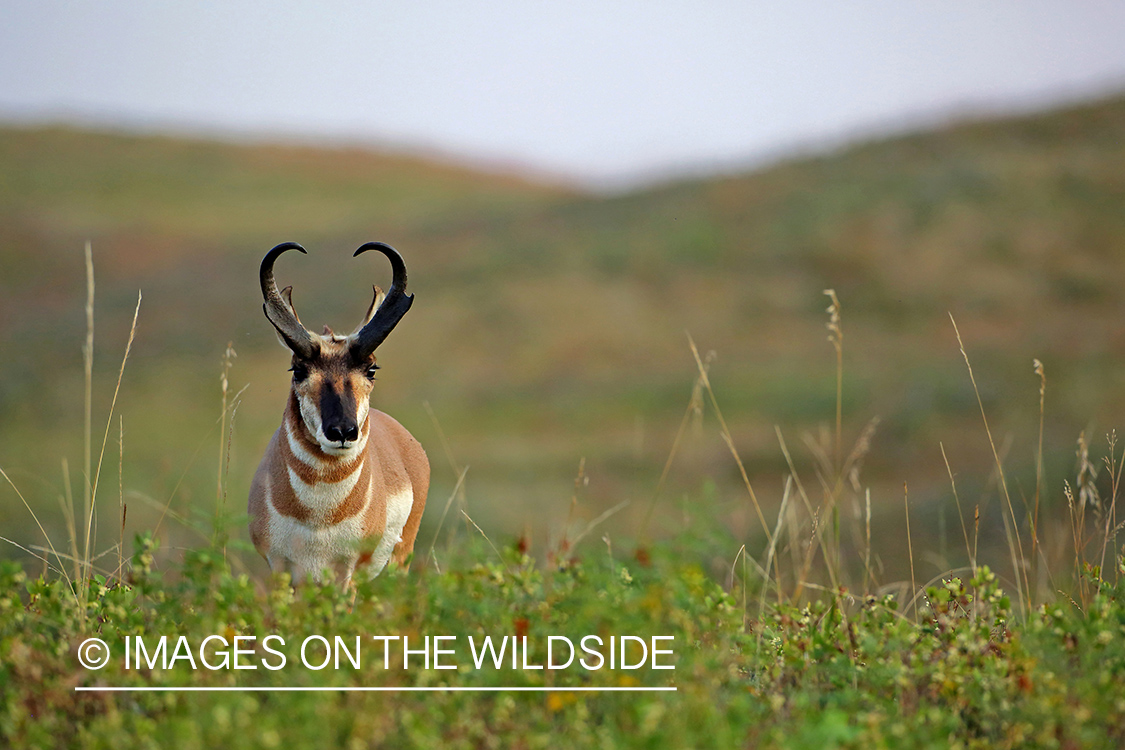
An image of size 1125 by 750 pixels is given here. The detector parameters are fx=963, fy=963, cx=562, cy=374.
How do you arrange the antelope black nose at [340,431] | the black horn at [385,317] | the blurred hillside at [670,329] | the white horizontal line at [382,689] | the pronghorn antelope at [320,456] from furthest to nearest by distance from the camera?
the blurred hillside at [670,329]
the black horn at [385,317]
the pronghorn antelope at [320,456]
the antelope black nose at [340,431]
the white horizontal line at [382,689]

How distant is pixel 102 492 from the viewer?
850 inches

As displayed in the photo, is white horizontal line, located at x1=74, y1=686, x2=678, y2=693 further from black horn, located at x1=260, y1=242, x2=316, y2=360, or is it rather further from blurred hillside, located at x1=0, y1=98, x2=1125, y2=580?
blurred hillside, located at x1=0, y1=98, x2=1125, y2=580

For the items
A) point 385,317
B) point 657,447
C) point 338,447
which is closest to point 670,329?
point 657,447

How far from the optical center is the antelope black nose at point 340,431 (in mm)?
5508

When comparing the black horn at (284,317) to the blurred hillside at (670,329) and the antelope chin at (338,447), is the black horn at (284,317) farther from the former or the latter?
the blurred hillside at (670,329)

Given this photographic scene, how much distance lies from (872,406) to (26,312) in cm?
3634

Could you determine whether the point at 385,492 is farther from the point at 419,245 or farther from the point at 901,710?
the point at 419,245

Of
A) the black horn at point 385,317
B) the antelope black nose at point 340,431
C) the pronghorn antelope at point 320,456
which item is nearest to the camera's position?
the antelope black nose at point 340,431

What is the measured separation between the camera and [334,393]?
5.67 metres

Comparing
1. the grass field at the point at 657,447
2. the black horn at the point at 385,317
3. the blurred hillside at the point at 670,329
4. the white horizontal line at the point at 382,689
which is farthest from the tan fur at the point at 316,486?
the blurred hillside at the point at 670,329

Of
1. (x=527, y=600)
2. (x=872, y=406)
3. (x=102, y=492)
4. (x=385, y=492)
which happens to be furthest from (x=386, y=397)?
(x=527, y=600)

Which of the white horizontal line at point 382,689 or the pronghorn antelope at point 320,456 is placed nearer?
the white horizontal line at point 382,689

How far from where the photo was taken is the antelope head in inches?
220

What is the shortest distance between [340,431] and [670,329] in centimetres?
2769
